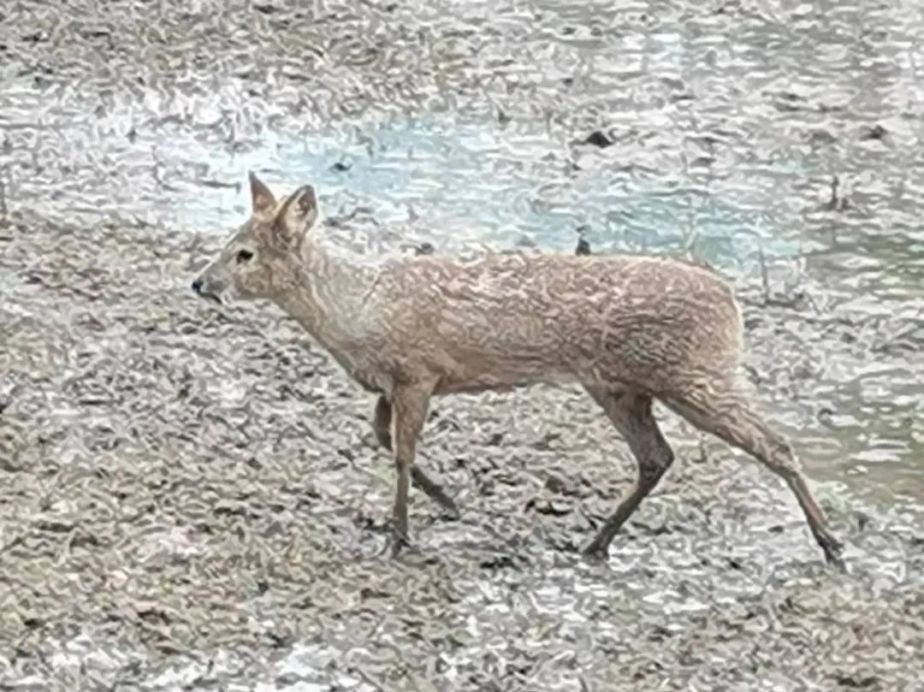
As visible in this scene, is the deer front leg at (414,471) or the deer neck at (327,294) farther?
the deer front leg at (414,471)

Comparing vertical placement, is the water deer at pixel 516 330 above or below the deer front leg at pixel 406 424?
above

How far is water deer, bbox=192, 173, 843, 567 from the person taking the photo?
620 cm

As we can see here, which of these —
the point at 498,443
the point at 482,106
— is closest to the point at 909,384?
the point at 498,443

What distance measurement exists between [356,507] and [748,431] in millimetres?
1170

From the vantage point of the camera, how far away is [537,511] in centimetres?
670

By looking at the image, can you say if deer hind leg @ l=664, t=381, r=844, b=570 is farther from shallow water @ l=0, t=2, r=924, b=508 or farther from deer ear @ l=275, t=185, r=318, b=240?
deer ear @ l=275, t=185, r=318, b=240

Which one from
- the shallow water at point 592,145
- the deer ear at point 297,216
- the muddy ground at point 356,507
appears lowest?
the shallow water at point 592,145

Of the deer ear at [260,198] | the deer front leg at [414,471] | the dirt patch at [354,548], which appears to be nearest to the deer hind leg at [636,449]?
the dirt patch at [354,548]

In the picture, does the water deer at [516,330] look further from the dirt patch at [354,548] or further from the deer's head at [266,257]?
the dirt patch at [354,548]

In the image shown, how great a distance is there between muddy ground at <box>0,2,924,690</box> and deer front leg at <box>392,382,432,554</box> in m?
0.19

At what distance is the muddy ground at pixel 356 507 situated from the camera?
5.86 metres

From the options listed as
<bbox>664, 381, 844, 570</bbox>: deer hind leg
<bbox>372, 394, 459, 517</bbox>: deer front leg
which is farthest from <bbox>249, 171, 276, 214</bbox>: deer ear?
<bbox>664, 381, 844, 570</bbox>: deer hind leg

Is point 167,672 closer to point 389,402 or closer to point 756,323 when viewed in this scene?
point 389,402

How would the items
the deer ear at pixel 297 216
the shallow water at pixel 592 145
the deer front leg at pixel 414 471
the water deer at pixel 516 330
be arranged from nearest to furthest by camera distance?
the water deer at pixel 516 330, the deer ear at pixel 297 216, the deer front leg at pixel 414 471, the shallow water at pixel 592 145
